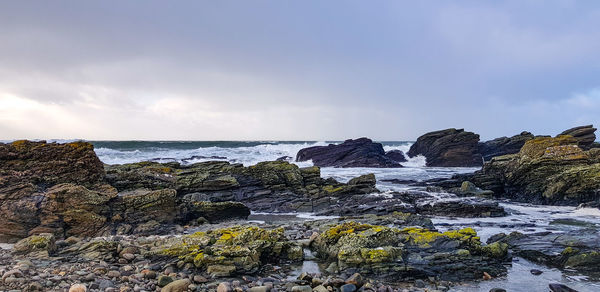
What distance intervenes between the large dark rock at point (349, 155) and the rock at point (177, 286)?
1370 inches

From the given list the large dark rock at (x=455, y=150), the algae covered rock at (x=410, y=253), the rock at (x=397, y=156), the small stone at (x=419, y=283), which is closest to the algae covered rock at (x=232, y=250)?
the algae covered rock at (x=410, y=253)

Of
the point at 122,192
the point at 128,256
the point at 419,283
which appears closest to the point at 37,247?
the point at 128,256

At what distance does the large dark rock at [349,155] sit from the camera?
4152 cm

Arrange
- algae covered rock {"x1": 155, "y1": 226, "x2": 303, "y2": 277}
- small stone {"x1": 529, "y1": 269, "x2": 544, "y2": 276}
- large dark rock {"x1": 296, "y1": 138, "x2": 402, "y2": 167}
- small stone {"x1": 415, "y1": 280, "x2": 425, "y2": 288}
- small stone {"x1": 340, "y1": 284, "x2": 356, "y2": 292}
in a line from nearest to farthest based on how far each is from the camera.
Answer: small stone {"x1": 340, "y1": 284, "x2": 356, "y2": 292}, small stone {"x1": 415, "y1": 280, "x2": 425, "y2": 288}, algae covered rock {"x1": 155, "y1": 226, "x2": 303, "y2": 277}, small stone {"x1": 529, "y1": 269, "x2": 544, "y2": 276}, large dark rock {"x1": 296, "y1": 138, "x2": 402, "y2": 167}

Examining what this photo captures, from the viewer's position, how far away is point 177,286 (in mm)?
6953

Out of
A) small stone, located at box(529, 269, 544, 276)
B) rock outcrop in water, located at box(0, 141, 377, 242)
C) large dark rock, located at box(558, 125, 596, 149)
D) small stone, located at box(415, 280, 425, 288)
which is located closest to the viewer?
small stone, located at box(415, 280, 425, 288)

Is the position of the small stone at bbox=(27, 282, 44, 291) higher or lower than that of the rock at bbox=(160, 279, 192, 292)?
higher

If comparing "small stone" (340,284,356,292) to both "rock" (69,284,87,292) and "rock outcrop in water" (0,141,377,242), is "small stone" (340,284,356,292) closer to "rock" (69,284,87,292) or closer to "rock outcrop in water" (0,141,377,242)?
"rock" (69,284,87,292)

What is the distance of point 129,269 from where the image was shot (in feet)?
26.1

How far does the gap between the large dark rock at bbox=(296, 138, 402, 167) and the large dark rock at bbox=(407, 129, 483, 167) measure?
568cm

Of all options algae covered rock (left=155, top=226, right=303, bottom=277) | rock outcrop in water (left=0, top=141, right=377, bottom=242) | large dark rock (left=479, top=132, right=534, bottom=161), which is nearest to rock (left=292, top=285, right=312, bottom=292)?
algae covered rock (left=155, top=226, right=303, bottom=277)

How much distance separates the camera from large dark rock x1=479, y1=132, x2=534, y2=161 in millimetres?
42384

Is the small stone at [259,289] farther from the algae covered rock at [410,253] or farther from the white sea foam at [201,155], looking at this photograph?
the white sea foam at [201,155]

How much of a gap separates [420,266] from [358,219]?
6135 millimetres
